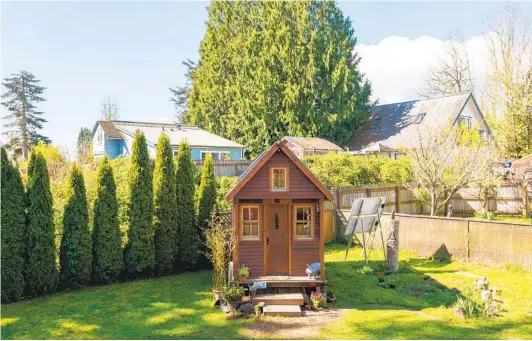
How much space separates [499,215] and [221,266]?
59.8 feet

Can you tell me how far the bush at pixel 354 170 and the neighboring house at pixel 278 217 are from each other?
8.35m

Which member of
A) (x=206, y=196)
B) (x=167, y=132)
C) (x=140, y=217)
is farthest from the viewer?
(x=167, y=132)

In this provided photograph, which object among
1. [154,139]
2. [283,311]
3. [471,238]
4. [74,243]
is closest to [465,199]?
[471,238]

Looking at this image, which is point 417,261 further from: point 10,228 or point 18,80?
point 18,80

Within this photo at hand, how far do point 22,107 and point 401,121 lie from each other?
125ft

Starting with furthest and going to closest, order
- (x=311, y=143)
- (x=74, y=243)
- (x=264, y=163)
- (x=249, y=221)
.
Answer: (x=311, y=143), (x=74, y=243), (x=249, y=221), (x=264, y=163)

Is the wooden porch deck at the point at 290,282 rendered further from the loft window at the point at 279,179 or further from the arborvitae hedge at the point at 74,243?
the arborvitae hedge at the point at 74,243

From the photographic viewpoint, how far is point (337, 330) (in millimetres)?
7812

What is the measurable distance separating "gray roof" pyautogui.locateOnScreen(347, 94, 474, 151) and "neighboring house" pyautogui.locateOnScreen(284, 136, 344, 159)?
3585 millimetres

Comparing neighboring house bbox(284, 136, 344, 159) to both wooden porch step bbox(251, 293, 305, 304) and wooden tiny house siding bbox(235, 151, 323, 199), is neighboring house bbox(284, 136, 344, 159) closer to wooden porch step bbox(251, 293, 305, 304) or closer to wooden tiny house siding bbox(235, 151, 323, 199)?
wooden tiny house siding bbox(235, 151, 323, 199)

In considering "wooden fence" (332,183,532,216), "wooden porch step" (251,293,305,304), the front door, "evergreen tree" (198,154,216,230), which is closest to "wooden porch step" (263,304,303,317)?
"wooden porch step" (251,293,305,304)

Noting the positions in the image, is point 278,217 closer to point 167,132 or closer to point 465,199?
point 465,199

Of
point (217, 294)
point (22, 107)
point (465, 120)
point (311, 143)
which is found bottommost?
point (217, 294)

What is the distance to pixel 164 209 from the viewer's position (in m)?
12.3
